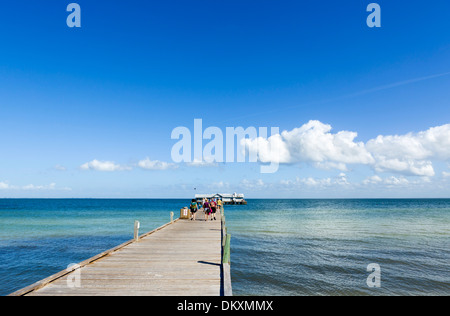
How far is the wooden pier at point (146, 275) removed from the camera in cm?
710

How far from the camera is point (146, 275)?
28.0ft

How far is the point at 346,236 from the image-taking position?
26828 millimetres

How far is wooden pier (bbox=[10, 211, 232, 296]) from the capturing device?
7098 millimetres

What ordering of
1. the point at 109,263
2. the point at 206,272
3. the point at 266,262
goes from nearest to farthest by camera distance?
the point at 206,272
the point at 109,263
the point at 266,262

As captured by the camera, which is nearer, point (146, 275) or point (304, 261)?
point (146, 275)

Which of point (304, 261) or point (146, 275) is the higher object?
point (146, 275)

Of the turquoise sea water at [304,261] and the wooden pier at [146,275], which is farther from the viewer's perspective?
the turquoise sea water at [304,261]

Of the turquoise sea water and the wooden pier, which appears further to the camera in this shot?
the turquoise sea water

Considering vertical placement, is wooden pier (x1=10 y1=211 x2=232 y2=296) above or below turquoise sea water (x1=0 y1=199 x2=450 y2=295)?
above

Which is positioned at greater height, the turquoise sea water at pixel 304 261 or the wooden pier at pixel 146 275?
the wooden pier at pixel 146 275
